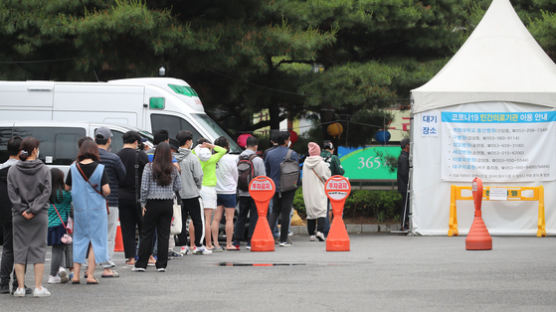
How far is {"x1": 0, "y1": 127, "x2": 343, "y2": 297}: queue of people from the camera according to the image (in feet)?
31.0

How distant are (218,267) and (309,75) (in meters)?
10.5

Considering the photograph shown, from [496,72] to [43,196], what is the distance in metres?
11.5

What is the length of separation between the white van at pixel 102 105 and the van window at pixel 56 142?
129cm

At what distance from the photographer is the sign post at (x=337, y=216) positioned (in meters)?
14.6

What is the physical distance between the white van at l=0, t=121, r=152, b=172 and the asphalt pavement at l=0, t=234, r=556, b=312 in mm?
3277

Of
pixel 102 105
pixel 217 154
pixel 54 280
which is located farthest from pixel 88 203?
pixel 102 105

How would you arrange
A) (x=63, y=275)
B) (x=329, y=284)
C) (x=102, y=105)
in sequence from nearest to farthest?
(x=329, y=284) → (x=63, y=275) → (x=102, y=105)

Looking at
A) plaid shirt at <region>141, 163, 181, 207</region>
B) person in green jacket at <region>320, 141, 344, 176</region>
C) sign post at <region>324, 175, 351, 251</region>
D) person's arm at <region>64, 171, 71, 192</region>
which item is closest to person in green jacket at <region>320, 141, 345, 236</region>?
person in green jacket at <region>320, 141, 344, 176</region>

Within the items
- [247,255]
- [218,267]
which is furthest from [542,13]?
[218,267]

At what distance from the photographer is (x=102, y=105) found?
17859mm

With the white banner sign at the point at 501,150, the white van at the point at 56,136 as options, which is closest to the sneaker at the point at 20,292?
the white van at the point at 56,136

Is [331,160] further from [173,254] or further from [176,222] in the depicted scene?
[176,222]

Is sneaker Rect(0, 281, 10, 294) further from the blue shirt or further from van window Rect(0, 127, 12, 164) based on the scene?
van window Rect(0, 127, 12, 164)

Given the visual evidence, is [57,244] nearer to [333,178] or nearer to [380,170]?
[333,178]
